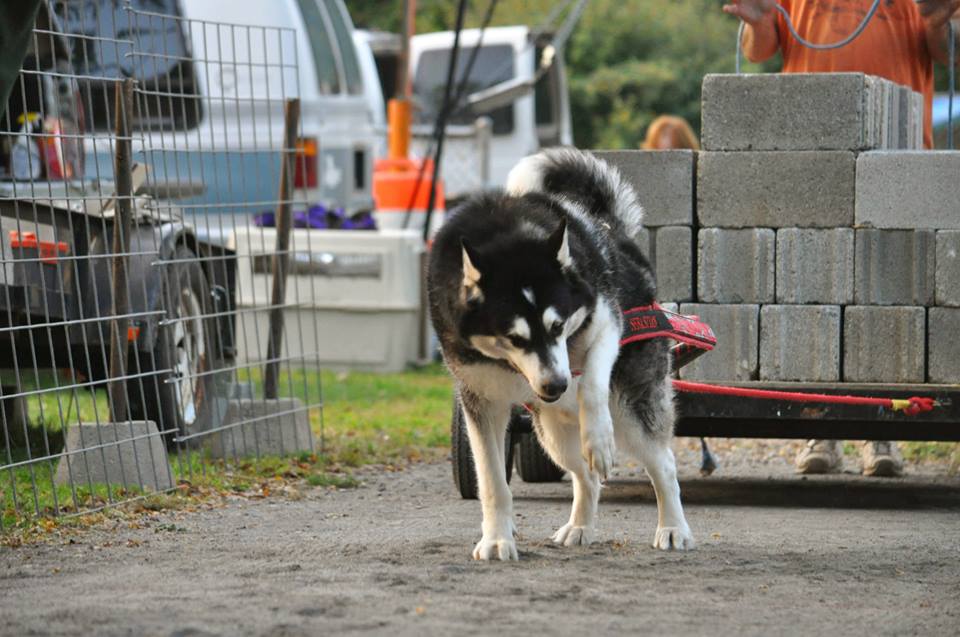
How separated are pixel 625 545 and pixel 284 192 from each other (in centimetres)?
350

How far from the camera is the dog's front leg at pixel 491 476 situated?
5.28 m

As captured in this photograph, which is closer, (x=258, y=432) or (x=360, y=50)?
(x=258, y=432)

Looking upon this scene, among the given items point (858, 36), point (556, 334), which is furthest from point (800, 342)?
point (556, 334)

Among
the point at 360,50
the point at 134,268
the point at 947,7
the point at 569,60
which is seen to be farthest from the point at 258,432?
the point at 569,60

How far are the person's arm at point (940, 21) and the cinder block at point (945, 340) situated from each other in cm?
172

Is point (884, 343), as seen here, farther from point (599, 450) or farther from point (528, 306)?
point (528, 306)

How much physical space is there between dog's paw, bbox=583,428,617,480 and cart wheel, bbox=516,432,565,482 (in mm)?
2287

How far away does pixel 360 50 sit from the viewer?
50.8ft

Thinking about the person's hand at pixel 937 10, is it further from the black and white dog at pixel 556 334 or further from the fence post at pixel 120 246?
the fence post at pixel 120 246

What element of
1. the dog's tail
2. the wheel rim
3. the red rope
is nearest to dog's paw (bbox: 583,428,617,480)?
the dog's tail

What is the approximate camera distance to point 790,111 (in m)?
6.76

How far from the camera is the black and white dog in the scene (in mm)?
5066

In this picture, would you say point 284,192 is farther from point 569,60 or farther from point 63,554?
point 569,60

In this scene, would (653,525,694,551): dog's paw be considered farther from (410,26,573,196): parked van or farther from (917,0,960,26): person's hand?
(410,26,573,196): parked van
